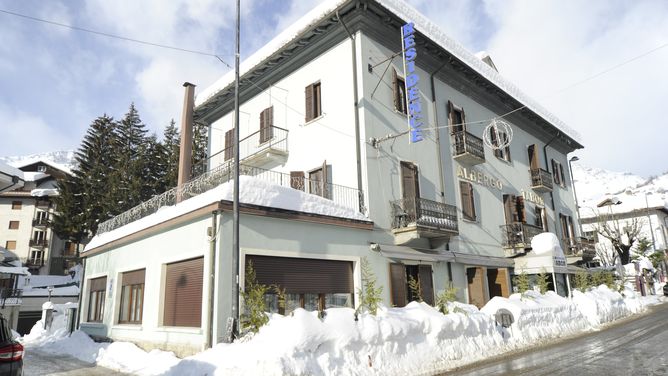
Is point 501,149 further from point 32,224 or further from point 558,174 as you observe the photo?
point 32,224

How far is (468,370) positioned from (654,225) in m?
62.1

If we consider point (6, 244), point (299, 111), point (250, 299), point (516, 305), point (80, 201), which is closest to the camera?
point (250, 299)

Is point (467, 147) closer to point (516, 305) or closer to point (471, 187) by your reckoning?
point (471, 187)

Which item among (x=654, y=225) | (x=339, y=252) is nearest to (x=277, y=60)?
(x=339, y=252)

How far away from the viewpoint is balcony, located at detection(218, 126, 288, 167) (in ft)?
61.1

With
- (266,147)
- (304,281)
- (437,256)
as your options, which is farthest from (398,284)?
(266,147)

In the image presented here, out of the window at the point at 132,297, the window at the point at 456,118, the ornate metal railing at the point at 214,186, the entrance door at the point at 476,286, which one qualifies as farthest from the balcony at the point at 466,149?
the window at the point at 132,297

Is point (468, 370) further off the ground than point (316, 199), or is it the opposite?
point (316, 199)

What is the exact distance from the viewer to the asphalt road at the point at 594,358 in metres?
9.71

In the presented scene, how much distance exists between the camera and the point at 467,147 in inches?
776

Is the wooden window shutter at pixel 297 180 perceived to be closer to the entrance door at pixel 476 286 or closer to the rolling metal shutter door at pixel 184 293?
the rolling metal shutter door at pixel 184 293

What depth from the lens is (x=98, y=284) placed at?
1895 cm

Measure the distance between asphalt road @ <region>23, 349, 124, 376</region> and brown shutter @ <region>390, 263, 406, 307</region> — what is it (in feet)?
27.9

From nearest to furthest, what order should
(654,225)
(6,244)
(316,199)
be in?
(316,199) < (6,244) < (654,225)
